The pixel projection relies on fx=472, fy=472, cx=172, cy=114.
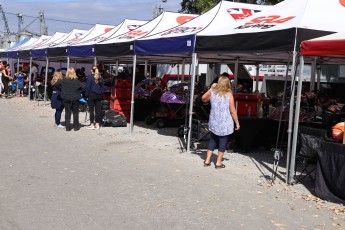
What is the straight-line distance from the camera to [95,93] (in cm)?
1351

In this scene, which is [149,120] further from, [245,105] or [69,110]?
[245,105]

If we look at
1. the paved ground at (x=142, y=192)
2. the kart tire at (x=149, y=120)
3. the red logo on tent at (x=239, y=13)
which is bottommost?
the paved ground at (x=142, y=192)

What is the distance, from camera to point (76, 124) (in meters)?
13.5

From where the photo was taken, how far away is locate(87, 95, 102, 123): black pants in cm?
1361

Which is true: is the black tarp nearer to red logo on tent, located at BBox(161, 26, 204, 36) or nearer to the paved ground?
the paved ground

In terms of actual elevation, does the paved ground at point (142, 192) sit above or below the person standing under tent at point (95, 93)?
below

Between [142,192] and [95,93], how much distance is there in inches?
285

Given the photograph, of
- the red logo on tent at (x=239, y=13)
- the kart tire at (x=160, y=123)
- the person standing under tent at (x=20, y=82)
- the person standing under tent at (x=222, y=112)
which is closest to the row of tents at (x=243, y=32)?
the red logo on tent at (x=239, y=13)

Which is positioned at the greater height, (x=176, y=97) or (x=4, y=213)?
(x=176, y=97)

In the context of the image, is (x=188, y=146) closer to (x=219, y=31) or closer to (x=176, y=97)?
(x=219, y=31)

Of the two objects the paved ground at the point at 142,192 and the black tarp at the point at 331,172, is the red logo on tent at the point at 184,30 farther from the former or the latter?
the black tarp at the point at 331,172

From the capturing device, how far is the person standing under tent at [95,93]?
43.9ft

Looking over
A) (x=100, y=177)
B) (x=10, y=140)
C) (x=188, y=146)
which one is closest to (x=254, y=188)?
(x=100, y=177)

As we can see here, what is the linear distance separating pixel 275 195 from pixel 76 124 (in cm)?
801
